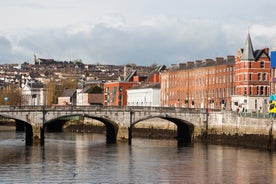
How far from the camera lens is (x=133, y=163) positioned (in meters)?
69.9

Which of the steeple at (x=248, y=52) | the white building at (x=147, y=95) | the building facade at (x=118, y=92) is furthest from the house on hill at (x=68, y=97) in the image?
the steeple at (x=248, y=52)

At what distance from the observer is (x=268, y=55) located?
358 ft

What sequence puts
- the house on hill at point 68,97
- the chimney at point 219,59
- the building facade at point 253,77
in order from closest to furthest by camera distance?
the building facade at point 253,77, the chimney at point 219,59, the house on hill at point 68,97

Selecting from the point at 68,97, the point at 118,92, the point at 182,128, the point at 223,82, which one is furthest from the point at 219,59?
the point at 68,97

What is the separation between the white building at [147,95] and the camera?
141500 mm

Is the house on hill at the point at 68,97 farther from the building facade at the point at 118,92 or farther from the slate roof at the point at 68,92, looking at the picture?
the building facade at the point at 118,92

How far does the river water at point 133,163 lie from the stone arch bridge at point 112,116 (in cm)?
283

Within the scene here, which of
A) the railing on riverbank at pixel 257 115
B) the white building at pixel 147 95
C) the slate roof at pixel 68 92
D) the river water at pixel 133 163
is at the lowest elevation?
the river water at pixel 133 163

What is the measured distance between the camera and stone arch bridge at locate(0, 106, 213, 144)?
91.6m

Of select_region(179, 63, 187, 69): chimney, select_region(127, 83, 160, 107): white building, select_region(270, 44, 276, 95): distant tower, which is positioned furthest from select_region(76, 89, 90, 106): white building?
select_region(270, 44, 276, 95): distant tower

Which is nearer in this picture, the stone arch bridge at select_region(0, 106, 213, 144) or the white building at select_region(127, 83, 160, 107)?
the stone arch bridge at select_region(0, 106, 213, 144)

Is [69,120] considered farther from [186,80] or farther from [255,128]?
[255,128]

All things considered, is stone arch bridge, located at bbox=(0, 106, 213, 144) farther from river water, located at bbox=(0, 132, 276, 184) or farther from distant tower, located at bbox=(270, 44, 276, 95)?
distant tower, located at bbox=(270, 44, 276, 95)

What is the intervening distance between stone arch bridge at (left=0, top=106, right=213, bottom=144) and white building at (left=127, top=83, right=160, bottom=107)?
136ft
